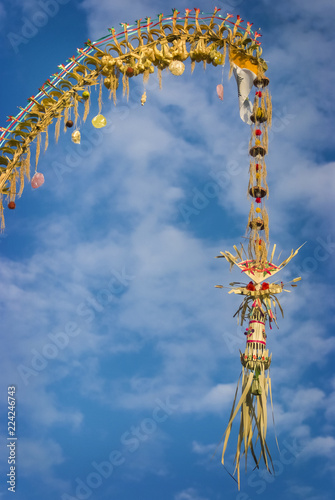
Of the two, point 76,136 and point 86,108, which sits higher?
point 86,108

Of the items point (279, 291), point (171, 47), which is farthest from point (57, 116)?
point (279, 291)

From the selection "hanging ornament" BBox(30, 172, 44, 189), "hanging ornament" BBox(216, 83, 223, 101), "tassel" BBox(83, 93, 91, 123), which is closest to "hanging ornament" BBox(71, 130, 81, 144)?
"tassel" BBox(83, 93, 91, 123)

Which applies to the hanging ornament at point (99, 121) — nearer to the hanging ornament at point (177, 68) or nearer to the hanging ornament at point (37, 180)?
the hanging ornament at point (37, 180)

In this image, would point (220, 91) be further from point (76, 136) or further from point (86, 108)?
point (76, 136)

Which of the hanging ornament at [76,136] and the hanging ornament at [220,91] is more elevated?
the hanging ornament at [220,91]

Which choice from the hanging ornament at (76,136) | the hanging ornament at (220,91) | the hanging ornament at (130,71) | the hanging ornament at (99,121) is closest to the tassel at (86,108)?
the hanging ornament at (76,136)

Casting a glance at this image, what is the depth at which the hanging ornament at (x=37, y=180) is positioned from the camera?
783 inches

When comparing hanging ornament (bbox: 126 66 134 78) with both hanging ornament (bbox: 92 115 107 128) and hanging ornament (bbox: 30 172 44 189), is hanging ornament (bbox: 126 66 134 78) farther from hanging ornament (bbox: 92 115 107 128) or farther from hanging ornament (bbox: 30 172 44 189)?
hanging ornament (bbox: 30 172 44 189)

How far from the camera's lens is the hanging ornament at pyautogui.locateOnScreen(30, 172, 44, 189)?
19891 millimetres

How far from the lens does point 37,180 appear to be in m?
20.0

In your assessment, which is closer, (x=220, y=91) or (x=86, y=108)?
(x=86, y=108)

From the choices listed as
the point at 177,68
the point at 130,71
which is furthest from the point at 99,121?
the point at 177,68

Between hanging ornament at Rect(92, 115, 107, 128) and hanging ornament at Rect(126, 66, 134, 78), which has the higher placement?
hanging ornament at Rect(126, 66, 134, 78)

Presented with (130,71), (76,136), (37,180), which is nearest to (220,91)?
(130,71)
